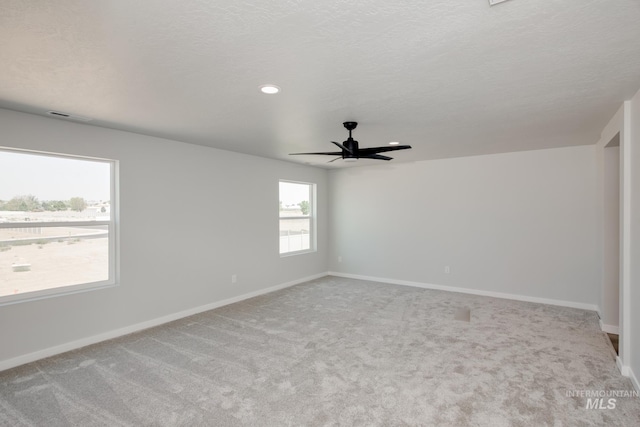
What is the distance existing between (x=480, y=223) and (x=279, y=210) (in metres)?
3.60

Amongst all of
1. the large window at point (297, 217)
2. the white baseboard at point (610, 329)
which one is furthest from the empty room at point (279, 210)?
the large window at point (297, 217)

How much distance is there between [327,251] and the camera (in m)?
7.41

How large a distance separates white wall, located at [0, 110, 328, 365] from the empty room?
0.03 m

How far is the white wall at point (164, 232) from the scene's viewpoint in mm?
3234

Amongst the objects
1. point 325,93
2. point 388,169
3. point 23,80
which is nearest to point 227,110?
point 325,93

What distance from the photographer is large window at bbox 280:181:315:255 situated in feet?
20.9

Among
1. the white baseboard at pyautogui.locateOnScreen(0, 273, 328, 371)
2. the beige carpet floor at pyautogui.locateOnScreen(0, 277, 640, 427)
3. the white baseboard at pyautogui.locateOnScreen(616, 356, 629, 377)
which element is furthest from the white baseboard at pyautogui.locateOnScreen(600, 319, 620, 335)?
the white baseboard at pyautogui.locateOnScreen(0, 273, 328, 371)

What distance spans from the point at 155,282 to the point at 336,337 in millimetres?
2425

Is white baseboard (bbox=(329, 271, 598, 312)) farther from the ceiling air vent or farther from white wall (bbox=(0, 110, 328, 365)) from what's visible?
the ceiling air vent

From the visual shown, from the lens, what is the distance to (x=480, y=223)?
5605 millimetres
